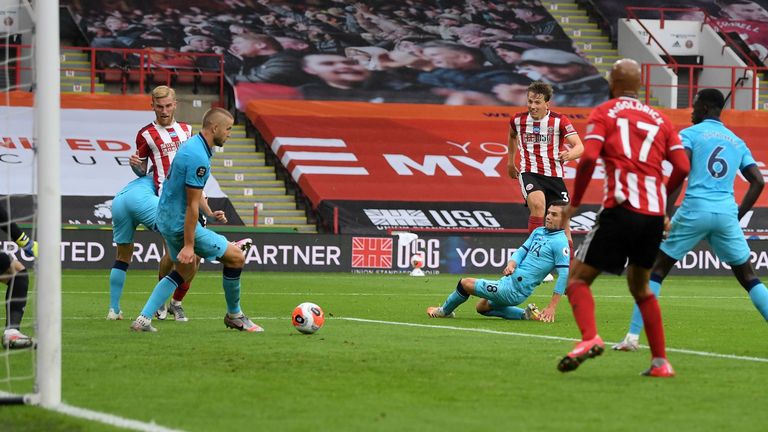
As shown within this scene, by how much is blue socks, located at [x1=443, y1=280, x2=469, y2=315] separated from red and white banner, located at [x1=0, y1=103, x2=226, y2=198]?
15.8 metres

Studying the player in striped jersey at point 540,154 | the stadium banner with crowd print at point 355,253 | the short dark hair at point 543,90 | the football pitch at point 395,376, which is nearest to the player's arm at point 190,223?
the football pitch at point 395,376

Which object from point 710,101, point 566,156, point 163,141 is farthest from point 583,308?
point 566,156

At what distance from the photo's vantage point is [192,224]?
1008 centimetres

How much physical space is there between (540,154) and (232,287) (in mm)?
5892

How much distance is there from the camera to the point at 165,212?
1036 centimetres

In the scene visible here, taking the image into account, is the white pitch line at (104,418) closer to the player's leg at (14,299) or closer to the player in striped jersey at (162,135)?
the player's leg at (14,299)

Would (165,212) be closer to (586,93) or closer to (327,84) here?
(327,84)

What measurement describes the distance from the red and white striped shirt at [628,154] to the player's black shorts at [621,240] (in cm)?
5

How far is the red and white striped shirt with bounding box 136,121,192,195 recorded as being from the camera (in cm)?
1212

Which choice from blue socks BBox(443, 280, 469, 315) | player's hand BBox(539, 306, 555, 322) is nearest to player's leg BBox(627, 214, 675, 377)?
blue socks BBox(443, 280, 469, 315)

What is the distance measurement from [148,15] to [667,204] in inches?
1067

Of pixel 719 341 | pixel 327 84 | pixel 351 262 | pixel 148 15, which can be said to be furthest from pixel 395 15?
pixel 719 341

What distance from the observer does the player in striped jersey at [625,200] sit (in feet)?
25.4

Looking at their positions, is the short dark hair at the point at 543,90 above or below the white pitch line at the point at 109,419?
below
